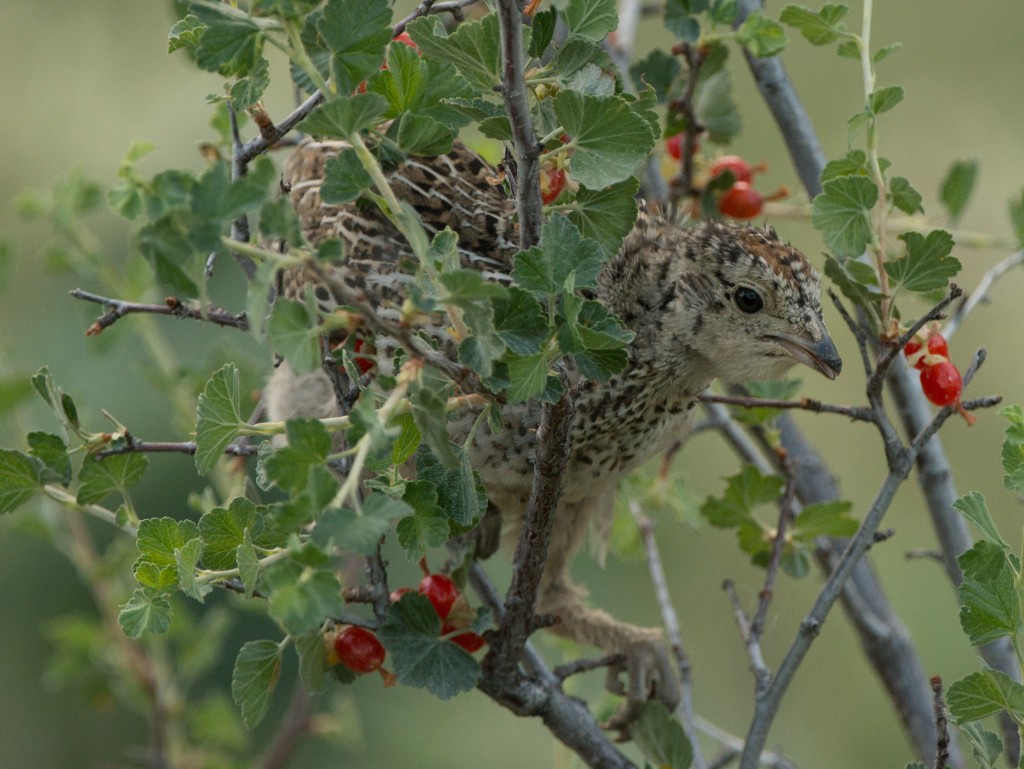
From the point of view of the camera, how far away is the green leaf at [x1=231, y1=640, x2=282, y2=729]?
4.83 ft

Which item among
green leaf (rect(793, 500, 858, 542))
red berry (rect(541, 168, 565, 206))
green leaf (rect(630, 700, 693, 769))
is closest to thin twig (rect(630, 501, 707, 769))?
green leaf (rect(630, 700, 693, 769))

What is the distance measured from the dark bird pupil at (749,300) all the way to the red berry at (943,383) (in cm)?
28

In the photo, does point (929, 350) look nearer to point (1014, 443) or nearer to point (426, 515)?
point (1014, 443)

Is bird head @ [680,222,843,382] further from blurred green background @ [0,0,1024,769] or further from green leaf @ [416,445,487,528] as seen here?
blurred green background @ [0,0,1024,769]

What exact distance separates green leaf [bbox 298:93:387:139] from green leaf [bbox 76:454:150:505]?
2.01 ft

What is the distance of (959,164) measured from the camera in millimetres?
2283

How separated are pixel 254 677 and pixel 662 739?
720 mm

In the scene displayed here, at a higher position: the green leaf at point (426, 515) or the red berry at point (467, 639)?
the green leaf at point (426, 515)

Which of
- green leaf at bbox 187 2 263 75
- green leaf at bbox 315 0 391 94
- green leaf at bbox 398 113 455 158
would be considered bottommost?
green leaf at bbox 398 113 455 158

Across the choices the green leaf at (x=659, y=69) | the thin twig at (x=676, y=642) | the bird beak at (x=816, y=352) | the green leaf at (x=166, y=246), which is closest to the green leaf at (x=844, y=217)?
the bird beak at (x=816, y=352)

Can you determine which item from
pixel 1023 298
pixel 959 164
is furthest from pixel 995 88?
pixel 959 164

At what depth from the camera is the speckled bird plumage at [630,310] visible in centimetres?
196

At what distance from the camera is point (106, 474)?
63.1 inches

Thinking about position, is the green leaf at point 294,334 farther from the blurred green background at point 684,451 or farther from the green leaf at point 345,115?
the blurred green background at point 684,451
